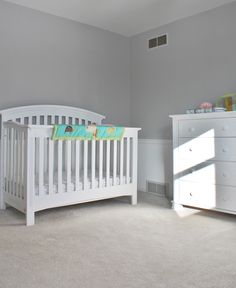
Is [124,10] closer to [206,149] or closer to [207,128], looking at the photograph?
[207,128]

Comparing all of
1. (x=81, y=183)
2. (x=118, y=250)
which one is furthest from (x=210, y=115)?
(x=118, y=250)

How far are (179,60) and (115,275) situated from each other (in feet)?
8.87

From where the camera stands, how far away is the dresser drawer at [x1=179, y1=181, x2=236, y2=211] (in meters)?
2.58

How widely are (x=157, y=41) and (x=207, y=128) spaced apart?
159 cm

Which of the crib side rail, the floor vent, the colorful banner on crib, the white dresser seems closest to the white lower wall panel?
the floor vent

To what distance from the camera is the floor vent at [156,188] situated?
364 cm

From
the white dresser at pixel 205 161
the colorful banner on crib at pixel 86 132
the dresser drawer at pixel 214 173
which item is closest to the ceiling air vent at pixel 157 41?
the white dresser at pixel 205 161

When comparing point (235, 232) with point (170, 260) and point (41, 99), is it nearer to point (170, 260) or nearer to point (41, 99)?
point (170, 260)

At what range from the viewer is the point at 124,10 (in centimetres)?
327

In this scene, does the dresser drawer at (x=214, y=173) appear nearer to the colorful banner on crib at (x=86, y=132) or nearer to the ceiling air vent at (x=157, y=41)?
the colorful banner on crib at (x=86, y=132)

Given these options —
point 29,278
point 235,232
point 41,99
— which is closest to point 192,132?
point 235,232

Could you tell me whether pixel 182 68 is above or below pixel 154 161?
above

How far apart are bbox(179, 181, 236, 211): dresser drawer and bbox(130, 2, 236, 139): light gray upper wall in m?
0.93

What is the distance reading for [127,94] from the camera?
4.16 m
